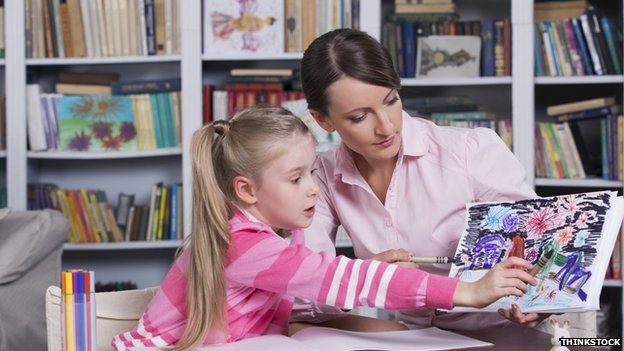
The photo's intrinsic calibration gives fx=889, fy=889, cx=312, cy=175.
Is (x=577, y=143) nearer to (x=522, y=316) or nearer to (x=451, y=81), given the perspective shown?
(x=451, y=81)

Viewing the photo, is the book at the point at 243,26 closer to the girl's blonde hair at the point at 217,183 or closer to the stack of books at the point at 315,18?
the stack of books at the point at 315,18

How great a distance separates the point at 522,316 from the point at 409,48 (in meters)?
2.26

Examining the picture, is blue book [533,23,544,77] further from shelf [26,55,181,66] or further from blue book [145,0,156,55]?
blue book [145,0,156,55]

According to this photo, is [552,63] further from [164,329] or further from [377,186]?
[164,329]

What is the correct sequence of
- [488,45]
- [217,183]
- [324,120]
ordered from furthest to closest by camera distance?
1. [488,45]
2. [324,120]
3. [217,183]

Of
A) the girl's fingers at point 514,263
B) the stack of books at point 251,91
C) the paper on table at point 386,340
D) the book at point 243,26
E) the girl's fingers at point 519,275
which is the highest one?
the book at point 243,26

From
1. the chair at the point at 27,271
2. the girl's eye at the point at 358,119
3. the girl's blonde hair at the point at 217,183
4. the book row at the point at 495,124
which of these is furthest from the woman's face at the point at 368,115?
the book row at the point at 495,124

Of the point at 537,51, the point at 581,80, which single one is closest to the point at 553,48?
the point at 537,51

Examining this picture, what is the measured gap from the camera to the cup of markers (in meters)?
1.26

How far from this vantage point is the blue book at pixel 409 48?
3.47 m

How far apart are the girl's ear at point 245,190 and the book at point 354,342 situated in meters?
0.24

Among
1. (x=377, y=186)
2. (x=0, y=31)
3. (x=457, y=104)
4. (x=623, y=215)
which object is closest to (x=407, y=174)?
(x=377, y=186)

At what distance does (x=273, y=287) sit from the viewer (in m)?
1.35

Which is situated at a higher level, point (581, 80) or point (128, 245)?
point (581, 80)
